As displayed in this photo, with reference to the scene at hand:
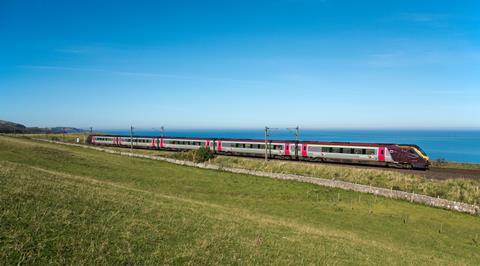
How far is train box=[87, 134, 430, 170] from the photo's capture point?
38747mm

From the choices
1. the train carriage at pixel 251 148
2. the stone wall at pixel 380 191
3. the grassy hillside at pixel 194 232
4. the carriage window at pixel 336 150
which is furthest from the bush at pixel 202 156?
the grassy hillside at pixel 194 232

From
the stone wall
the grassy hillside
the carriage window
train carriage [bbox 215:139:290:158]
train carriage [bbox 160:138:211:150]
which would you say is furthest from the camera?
train carriage [bbox 160:138:211:150]

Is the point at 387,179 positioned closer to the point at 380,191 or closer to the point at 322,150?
the point at 380,191

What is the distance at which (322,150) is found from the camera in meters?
45.2

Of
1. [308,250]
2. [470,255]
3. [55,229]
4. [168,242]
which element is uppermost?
[55,229]

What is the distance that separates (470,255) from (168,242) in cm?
1570

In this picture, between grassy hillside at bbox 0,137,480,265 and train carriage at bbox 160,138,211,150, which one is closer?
grassy hillside at bbox 0,137,480,265

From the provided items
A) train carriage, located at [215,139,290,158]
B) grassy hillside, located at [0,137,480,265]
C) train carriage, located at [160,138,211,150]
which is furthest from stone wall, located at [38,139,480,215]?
train carriage, located at [160,138,211,150]

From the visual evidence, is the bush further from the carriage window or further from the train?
the carriage window

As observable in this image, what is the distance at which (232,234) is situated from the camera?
11867mm

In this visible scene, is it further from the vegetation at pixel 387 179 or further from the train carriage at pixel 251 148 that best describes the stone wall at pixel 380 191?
the train carriage at pixel 251 148

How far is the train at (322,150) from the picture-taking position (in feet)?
127

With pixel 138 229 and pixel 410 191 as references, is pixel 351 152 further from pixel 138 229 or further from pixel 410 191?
pixel 138 229

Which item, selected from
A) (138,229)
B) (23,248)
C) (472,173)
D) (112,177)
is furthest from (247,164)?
(23,248)
